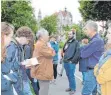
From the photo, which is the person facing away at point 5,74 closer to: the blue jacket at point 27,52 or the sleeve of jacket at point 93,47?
the sleeve of jacket at point 93,47

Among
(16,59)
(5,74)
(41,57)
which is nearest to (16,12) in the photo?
(41,57)

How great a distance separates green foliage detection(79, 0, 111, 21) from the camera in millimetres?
24134

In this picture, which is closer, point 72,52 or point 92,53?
point 92,53

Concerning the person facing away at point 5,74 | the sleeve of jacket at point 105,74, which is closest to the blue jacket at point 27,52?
the person facing away at point 5,74

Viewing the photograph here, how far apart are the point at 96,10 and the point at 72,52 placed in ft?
49.8

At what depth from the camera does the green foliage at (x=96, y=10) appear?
79.2 feet

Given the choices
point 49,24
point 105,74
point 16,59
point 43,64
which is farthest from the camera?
point 49,24

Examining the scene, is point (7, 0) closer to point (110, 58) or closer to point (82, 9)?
point (82, 9)

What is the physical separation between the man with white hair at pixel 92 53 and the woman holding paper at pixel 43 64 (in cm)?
70

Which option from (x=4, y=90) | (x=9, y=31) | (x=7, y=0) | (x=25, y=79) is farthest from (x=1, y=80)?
(x=7, y=0)

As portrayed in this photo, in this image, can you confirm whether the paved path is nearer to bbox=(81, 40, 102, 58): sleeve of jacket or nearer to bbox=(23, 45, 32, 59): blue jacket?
bbox=(23, 45, 32, 59): blue jacket

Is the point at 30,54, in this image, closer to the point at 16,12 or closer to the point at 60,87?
the point at 60,87

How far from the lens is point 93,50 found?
777cm

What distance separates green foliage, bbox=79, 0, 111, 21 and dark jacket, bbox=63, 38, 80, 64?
13348 millimetres
